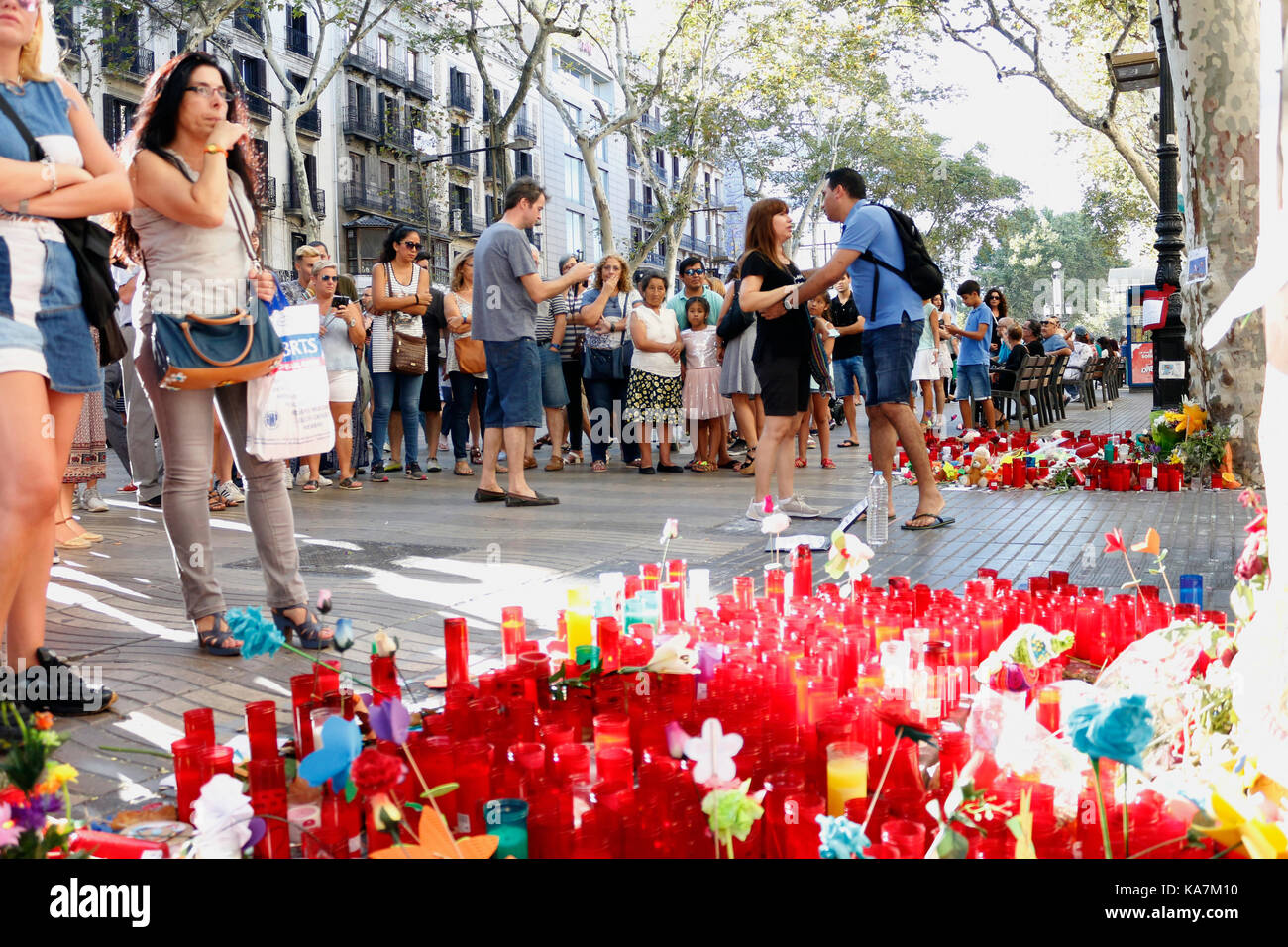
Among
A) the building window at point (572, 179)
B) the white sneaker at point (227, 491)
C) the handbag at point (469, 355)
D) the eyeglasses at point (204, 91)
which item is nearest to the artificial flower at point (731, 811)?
the eyeglasses at point (204, 91)

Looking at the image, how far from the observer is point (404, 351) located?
1052cm

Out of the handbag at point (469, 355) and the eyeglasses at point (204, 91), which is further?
the handbag at point (469, 355)

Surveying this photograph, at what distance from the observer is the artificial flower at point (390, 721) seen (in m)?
1.86

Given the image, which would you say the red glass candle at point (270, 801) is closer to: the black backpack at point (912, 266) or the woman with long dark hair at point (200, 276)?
the woman with long dark hair at point (200, 276)

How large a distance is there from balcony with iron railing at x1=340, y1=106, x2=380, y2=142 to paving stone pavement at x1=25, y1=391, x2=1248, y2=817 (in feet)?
127

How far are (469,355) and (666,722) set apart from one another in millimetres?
8858

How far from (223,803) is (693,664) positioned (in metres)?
1.41

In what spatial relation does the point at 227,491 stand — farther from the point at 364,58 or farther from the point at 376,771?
the point at 364,58

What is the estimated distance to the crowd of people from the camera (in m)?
3.18

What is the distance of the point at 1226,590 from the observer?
189 inches

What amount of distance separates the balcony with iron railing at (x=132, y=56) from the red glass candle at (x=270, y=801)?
31472 mm

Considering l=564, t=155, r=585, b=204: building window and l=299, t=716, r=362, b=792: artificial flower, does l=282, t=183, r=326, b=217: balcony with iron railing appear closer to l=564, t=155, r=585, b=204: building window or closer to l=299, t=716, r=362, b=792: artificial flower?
l=564, t=155, r=585, b=204: building window

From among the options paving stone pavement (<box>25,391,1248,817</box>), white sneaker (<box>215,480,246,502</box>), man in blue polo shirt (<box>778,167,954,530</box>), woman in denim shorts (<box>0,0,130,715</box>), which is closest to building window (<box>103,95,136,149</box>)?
white sneaker (<box>215,480,246,502</box>)

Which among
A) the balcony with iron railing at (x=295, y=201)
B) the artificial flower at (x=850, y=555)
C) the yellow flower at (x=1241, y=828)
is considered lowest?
the yellow flower at (x=1241, y=828)
